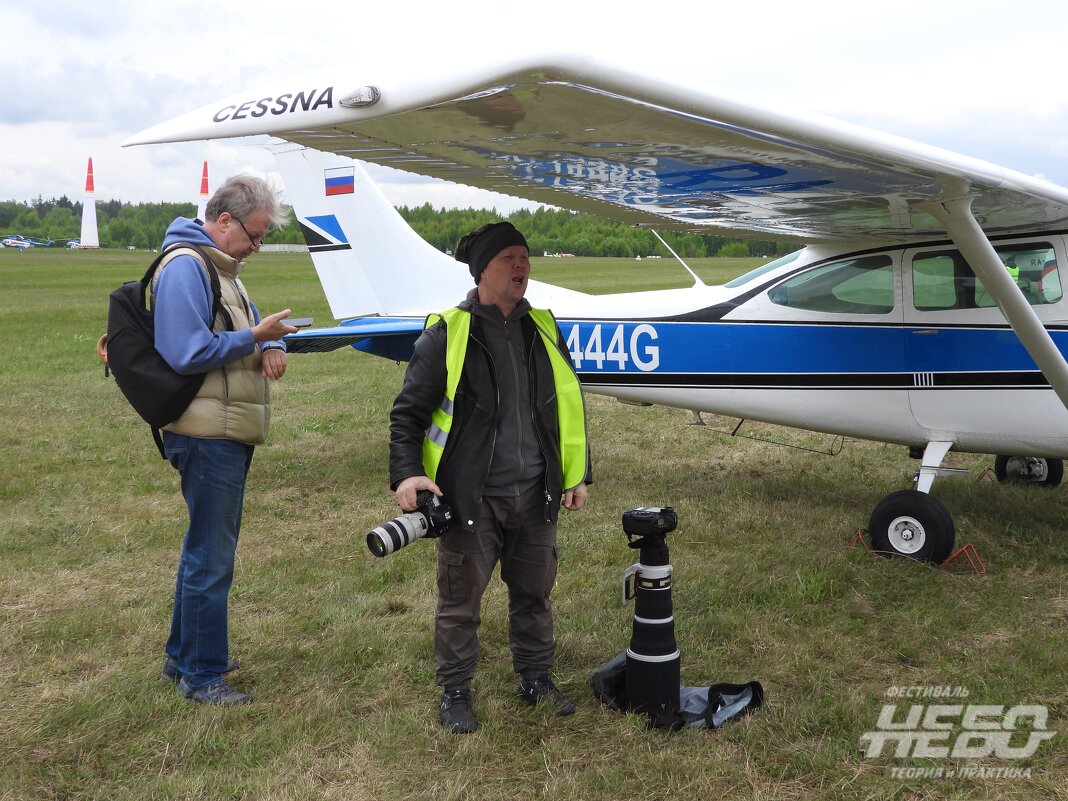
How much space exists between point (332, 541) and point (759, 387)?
2.87 meters

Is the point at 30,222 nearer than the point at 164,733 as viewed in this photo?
No

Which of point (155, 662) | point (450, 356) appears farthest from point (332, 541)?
point (450, 356)

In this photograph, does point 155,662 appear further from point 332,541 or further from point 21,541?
point 21,541

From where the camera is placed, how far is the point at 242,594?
470 centimetres

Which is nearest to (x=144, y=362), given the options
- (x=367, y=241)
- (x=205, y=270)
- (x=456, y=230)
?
(x=205, y=270)

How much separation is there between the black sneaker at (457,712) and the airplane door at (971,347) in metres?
3.39

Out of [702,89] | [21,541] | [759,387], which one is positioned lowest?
[21,541]

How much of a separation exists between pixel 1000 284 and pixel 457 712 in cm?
327

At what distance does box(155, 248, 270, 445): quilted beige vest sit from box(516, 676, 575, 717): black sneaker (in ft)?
4.55

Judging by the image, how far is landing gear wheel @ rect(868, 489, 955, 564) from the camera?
501cm

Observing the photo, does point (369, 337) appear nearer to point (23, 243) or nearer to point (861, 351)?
point (861, 351)

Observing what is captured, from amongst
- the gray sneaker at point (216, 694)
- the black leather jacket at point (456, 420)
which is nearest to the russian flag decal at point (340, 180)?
the black leather jacket at point (456, 420)

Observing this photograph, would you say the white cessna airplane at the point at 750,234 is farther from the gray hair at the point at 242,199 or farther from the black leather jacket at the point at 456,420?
the black leather jacket at the point at 456,420

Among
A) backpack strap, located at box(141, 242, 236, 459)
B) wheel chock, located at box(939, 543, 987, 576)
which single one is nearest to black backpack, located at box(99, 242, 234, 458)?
backpack strap, located at box(141, 242, 236, 459)
